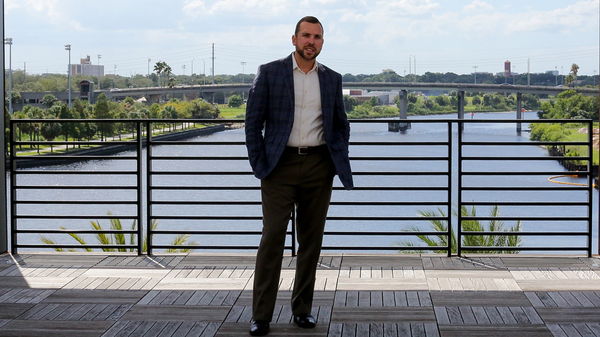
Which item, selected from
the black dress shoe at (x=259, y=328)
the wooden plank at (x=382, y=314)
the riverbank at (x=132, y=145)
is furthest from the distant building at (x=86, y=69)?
the black dress shoe at (x=259, y=328)

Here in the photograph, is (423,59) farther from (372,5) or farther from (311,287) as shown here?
(311,287)

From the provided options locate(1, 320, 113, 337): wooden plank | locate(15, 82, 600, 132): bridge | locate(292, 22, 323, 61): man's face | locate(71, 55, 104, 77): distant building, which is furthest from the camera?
locate(71, 55, 104, 77): distant building

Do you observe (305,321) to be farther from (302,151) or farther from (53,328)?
Result: (53,328)

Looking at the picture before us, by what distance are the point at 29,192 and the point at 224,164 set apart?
9456mm

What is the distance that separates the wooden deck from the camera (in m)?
2.54

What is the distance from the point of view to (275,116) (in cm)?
245

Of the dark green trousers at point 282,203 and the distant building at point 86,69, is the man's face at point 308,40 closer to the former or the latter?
the dark green trousers at point 282,203

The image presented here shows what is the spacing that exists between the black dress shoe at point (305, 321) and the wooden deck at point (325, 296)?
28 millimetres

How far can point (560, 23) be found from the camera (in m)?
59.4

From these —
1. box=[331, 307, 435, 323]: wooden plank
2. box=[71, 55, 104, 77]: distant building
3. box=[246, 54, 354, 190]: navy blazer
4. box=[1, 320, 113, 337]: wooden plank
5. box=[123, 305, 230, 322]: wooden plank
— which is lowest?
box=[1, 320, 113, 337]: wooden plank

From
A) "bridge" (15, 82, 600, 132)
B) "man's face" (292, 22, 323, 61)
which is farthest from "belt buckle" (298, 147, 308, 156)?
"bridge" (15, 82, 600, 132)

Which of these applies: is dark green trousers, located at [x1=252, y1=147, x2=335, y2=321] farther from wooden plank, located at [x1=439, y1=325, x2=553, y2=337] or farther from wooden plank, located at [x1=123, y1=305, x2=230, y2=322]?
wooden plank, located at [x1=439, y1=325, x2=553, y2=337]

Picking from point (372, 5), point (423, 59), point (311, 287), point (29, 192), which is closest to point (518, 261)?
point (311, 287)

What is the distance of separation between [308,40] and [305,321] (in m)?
1.13
